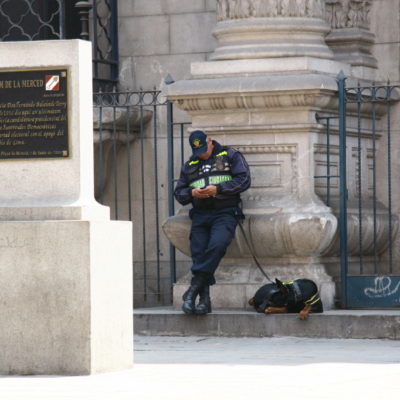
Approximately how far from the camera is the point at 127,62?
17.3 meters

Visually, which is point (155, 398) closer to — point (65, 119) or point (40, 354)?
point (40, 354)

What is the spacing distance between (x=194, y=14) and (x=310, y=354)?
573 centimetres

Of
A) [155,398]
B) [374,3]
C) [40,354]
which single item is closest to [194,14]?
[374,3]

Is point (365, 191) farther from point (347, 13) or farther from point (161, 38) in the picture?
point (161, 38)

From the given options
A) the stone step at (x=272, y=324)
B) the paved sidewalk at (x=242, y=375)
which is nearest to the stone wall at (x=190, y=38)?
the stone step at (x=272, y=324)

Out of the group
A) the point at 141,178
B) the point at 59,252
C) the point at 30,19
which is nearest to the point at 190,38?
the point at 141,178

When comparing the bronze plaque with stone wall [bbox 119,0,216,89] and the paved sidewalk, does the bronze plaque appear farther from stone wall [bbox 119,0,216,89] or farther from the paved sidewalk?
stone wall [bbox 119,0,216,89]

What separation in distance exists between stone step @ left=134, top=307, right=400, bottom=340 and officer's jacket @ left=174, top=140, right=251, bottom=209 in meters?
1.04

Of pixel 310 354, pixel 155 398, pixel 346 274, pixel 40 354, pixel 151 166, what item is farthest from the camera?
pixel 151 166

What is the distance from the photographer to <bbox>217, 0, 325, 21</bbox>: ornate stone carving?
49.5 ft

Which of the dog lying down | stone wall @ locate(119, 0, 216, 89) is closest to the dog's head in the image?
the dog lying down

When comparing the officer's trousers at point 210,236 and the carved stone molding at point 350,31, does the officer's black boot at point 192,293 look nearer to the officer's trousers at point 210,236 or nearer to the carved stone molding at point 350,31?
the officer's trousers at point 210,236

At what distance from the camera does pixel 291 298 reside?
14031 mm

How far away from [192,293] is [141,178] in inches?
121
